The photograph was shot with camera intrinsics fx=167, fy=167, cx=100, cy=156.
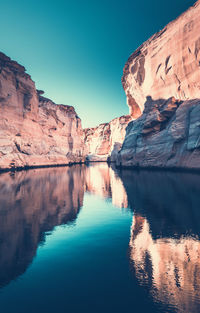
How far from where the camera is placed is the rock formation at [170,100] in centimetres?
1789

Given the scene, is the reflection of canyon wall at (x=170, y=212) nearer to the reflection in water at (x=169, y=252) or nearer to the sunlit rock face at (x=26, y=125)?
the reflection in water at (x=169, y=252)

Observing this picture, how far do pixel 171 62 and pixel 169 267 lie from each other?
2624cm

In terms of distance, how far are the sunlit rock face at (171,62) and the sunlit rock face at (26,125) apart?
21.4 meters

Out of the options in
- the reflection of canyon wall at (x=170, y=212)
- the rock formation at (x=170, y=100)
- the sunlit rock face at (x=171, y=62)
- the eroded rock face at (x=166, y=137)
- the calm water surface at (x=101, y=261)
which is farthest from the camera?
the sunlit rock face at (x=171, y=62)

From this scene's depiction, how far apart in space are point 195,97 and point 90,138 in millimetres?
73305

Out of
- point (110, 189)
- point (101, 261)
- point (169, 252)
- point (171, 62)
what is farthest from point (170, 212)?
point (171, 62)

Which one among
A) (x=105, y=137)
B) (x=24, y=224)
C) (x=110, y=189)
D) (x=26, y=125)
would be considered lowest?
(x=110, y=189)

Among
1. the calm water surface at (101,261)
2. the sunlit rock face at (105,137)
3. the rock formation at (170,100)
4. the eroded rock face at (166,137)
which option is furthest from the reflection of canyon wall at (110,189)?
the sunlit rock face at (105,137)

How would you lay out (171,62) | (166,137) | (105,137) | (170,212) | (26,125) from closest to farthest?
(170,212)
(166,137)
(171,62)
(26,125)
(105,137)

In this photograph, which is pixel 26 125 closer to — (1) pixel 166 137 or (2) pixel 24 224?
(1) pixel 166 137

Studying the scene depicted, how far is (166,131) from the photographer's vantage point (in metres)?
20.3

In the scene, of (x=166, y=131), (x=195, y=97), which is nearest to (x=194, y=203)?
(x=166, y=131)

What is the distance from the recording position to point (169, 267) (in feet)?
9.00

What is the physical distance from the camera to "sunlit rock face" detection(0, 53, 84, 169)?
27250 millimetres
